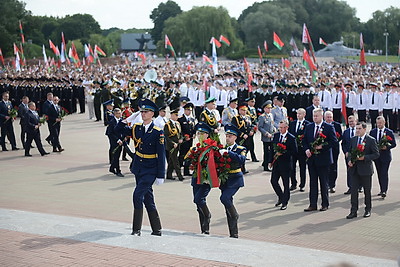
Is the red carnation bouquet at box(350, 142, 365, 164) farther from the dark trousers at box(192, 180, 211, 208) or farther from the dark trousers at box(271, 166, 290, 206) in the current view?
the dark trousers at box(192, 180, 211, 208)

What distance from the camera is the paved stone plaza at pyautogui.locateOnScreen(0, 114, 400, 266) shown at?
26.0ft

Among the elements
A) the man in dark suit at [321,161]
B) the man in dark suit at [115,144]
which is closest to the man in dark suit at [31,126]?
the man in dark suit at [115,144]

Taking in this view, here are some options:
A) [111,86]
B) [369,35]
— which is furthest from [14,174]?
[369,35]

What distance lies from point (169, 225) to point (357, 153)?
12.2 feet

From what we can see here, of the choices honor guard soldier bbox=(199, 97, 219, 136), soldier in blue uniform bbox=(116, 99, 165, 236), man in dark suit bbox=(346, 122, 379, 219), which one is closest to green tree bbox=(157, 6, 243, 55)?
honor guard soldier bbox=(199, 97, 219, 136)

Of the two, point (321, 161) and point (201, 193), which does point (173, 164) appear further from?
point (201, 193)

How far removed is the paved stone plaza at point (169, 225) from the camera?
26.0ft

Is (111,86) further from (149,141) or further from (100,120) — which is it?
(149,141)

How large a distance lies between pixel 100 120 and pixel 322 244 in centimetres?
2212

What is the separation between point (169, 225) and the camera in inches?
443

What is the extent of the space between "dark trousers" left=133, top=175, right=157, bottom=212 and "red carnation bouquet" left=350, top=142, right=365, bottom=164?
4.08 m

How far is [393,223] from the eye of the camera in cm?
1137

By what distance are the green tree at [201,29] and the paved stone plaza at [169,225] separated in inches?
2933

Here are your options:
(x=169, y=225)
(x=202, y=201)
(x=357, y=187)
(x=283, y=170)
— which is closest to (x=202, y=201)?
(x=202, y=201)
